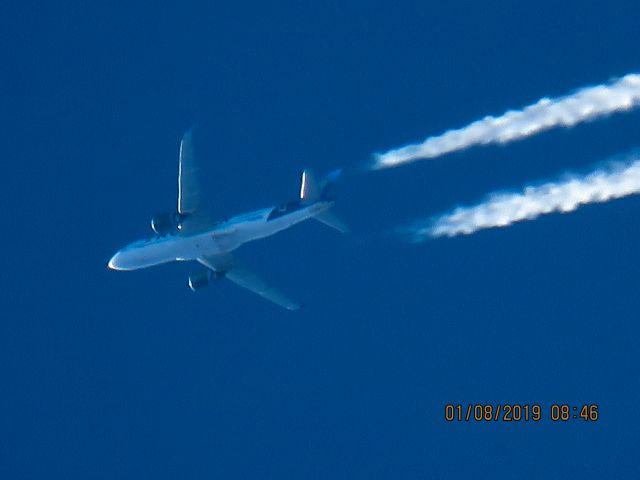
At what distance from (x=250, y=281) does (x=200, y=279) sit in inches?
77.0

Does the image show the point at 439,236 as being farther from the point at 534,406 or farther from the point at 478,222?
the point at 534,406

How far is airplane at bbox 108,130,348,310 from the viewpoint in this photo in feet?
138

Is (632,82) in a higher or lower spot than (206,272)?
higher

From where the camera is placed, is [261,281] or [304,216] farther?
[261,281]

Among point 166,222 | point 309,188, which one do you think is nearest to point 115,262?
point 166,222

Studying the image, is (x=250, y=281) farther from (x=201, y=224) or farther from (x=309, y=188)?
(x=309, y=188)

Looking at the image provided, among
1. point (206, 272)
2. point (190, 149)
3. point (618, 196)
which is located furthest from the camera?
point (206, 272)

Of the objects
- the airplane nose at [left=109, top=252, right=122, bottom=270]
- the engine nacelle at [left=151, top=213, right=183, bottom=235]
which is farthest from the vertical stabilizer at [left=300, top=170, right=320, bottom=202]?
the airplane nose at [left=109, top=252, right=122, bottom=270]

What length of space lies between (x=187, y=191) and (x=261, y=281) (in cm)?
564

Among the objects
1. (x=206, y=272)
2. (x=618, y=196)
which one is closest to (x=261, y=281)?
(x=206, y=272)

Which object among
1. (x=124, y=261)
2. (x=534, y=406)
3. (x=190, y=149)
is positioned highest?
(x=190, y=149)

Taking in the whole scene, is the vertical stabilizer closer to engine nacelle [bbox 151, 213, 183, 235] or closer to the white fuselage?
the white fuselage

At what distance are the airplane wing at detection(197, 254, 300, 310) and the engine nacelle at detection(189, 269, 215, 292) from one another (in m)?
0.29

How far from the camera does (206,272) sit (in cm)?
4666
